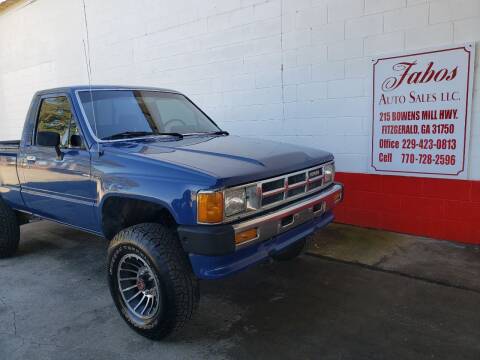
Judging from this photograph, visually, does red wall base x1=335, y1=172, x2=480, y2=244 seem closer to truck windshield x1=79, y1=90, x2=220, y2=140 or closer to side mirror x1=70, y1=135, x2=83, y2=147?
truck windshield x1=79, y1=90, x2=220, y2=140

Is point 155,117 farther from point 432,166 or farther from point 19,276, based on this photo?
point 432,166

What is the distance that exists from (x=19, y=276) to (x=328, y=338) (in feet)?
10.6

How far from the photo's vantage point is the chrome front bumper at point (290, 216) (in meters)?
2.62

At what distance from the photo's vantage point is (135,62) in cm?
777

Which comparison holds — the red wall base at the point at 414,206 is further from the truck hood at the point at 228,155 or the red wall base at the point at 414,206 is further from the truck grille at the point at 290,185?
the truck grille at the point at 290,185

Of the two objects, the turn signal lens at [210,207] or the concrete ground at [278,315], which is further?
the concrete ground at [278,315]

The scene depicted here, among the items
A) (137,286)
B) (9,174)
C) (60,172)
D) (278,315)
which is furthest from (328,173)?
(9,174)

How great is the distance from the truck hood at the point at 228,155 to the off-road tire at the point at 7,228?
82.0 inches

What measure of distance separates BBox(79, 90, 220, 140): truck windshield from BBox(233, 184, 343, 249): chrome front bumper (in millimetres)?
1436

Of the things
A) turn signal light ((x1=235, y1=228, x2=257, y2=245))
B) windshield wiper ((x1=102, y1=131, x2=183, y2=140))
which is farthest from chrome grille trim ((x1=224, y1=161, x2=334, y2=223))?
windshield wiper ((x1=102, y1=131, x2=183, y2=140))

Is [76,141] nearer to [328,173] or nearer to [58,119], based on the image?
[58,119]

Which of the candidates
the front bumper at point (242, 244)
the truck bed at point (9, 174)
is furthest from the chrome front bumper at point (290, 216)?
the truck bed at point (9, 174)

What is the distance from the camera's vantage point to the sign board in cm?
431

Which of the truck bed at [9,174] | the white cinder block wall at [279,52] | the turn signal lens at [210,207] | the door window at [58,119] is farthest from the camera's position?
the white cinder block wall at [279,52]
